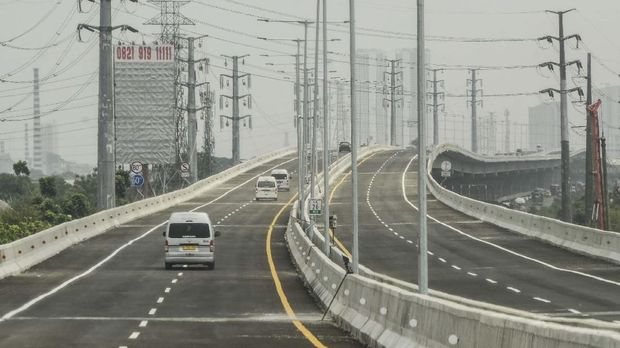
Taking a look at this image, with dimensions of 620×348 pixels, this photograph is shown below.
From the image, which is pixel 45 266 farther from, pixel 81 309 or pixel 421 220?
pixel 421 220

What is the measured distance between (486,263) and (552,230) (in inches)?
446

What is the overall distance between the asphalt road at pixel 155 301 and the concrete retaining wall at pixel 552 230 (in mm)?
12795

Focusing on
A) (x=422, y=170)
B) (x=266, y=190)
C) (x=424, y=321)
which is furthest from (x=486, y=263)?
(x=266, y=190)

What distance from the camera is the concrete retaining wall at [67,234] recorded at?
50.6 metres

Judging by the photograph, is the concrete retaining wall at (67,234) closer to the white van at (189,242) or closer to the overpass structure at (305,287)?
the overpass structure at (305,287)

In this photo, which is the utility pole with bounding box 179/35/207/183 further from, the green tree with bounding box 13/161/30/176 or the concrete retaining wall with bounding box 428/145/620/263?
the concrete retaining wall with bounding box 428/145/620/263

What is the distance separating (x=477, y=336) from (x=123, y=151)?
81.0m

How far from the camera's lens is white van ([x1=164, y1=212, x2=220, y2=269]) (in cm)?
5241

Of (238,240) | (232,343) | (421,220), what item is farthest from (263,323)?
(238,240)

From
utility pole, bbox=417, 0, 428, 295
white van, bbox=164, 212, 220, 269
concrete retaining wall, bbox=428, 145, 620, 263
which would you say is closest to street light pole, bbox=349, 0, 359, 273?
utility pole, bbox=417, 0, 428, 295

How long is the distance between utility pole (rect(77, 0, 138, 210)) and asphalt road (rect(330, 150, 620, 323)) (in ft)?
42.4

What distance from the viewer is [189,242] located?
52.6m

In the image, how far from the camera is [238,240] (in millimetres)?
70812

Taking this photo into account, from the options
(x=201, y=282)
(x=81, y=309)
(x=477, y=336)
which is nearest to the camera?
(x=477, y=336)
